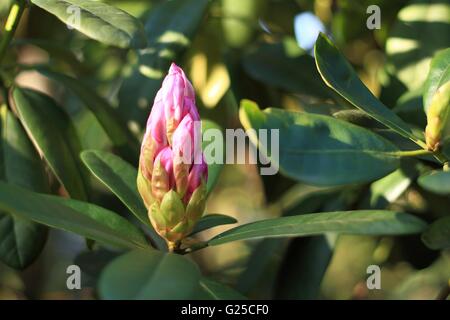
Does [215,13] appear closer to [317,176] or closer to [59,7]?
[59,7]

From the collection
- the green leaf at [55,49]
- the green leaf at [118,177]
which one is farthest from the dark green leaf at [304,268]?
the green leaf at [55,49]

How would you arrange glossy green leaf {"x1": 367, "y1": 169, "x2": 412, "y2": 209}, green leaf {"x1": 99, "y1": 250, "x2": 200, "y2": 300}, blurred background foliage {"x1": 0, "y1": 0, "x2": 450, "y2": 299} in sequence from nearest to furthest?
green leaf {"x1": 99, "y1": 250, "x2": 200, "y2": 300} → glossy green leaf {"x1": 367, "y1": 169, "x2": 412, "y2": 209} → blurred background foliage {"x1": 0, "y1": 0, "x2": 450, "y2": 299}

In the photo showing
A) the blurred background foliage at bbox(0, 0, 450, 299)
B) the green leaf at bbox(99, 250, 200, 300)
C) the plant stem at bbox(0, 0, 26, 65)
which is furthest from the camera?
the blurred background foliage at bbox(0, 0, 450, 299)

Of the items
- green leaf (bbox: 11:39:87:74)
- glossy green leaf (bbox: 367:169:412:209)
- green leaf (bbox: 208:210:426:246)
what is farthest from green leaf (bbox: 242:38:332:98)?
green leaf (bbox: 208:210:426:246)

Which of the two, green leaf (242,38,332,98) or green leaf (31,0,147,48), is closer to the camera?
green leaf (31,0,147,48)

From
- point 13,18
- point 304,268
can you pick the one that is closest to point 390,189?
point 304,268

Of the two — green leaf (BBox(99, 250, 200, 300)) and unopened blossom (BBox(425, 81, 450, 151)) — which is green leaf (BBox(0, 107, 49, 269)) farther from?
unopened blossom (BBox(425, 81, 450, 151))

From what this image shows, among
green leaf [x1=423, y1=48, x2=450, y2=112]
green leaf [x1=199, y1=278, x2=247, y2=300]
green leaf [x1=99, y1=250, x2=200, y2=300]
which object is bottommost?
green leaf [x1=99, y1=250, x2=200, y2=300]
